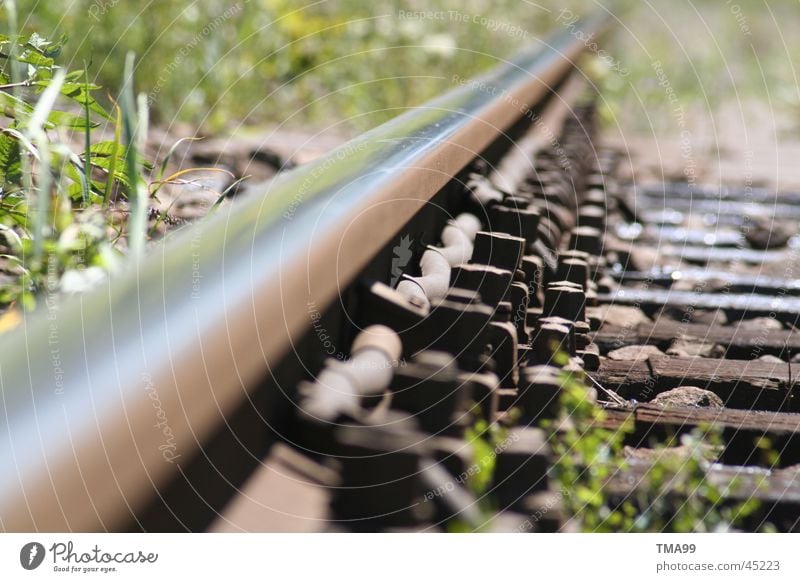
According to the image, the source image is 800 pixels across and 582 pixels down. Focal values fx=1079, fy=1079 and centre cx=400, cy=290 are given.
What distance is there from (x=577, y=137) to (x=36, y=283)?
3273mm

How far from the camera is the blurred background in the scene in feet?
14.1

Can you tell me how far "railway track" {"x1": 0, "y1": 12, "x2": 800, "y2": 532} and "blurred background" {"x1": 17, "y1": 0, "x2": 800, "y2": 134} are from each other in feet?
4.48

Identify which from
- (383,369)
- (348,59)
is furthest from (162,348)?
(348,59)

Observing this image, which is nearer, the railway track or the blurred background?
the railway track

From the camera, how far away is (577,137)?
4.39 meters

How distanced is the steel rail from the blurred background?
1.64m

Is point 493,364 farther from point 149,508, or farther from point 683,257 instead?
point 683,257

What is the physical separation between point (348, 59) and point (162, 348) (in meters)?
4.63

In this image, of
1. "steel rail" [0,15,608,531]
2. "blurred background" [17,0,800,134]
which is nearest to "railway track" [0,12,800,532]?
"steel rail" [0,15,608,531]

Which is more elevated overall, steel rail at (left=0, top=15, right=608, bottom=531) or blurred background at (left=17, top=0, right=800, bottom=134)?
blurred background at (left=17, top=0, right=800, bottom=134)

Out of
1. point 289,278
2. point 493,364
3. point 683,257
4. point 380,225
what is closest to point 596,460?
point 493,364

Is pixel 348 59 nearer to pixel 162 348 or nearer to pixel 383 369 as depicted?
pixel 383 369

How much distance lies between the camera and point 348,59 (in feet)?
17.8

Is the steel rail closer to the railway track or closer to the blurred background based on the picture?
the railway track
